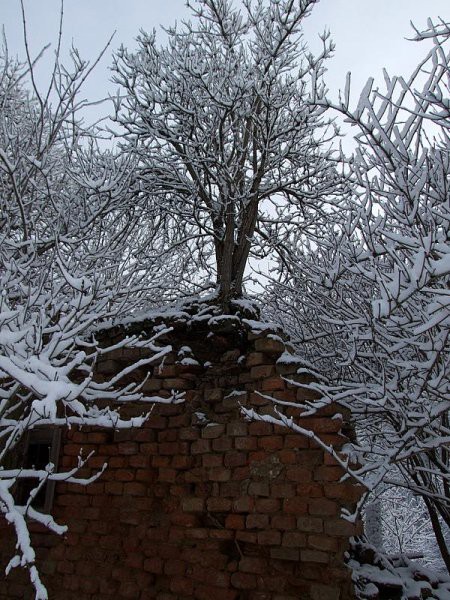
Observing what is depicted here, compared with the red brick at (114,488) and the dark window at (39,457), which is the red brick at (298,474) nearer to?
the red brick at (114,488)

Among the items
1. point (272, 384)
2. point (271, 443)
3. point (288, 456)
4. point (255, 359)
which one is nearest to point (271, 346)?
point (255, 359)

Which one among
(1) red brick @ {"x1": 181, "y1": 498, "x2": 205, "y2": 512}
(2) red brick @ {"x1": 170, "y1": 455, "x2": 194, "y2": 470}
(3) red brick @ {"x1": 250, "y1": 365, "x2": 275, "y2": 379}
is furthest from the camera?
(2) red brick @ {"x1": 170, "y1": 455, "x2": 194, "y2": 470}

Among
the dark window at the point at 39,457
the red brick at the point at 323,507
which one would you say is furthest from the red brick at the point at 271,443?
the dark window at the point at 39,457

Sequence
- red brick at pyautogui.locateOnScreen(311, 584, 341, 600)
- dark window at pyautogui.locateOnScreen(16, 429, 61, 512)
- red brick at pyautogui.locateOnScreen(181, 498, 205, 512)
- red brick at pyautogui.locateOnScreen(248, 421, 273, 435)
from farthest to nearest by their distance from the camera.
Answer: dark window at pyautogui.locateOnScreen(16, 429, 61, 512), red brick at pyautogui.locateOnScreen(181, 498, 205, 512), red brick at pyautogui.locateOnScreen(248, 421, 273, 435), red brick at pyautogui.locateOnScreen(311, 584, 341, 600)

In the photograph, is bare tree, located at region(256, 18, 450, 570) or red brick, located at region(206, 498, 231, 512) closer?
bare tree, located at region(256, 18, 450, 570)

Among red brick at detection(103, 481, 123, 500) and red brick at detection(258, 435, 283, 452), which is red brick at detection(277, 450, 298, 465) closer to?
red brick at detection(258, 435, 283, 452)

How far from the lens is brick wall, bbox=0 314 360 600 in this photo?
395 cm

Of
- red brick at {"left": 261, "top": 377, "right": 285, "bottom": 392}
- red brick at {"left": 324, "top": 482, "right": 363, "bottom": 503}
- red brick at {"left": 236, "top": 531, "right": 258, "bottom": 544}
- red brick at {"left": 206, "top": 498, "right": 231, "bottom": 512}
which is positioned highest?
red brick at {"left": 261, "top": 377, "right": 285, "bottom": 392}

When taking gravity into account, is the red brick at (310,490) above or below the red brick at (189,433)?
below

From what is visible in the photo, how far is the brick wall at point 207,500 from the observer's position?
13.0 feet

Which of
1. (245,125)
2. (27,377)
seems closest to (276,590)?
(27,377)

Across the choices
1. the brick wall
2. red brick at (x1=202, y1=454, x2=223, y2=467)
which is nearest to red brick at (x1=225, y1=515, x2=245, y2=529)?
the brick wall

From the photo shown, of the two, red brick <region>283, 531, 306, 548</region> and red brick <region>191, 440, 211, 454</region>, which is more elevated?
red brick <region>191, 440, 211, 454</region>

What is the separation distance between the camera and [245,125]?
7051 mm
